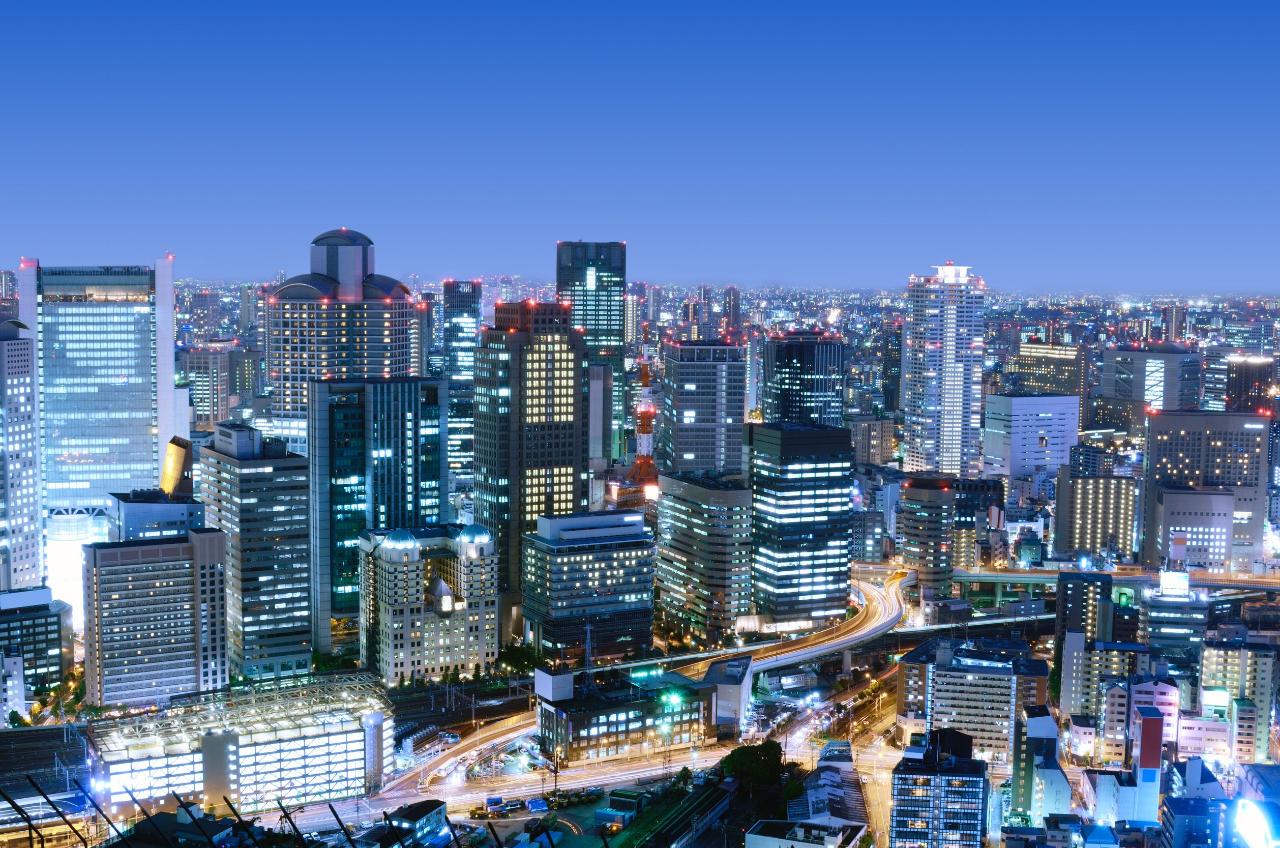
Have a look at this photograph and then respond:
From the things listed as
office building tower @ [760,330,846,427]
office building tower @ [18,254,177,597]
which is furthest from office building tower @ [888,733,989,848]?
office building tower @ [760,330,846,427]

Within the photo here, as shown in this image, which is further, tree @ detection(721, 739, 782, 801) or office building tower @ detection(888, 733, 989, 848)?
tree @ detection(721, 739, 782, 801)

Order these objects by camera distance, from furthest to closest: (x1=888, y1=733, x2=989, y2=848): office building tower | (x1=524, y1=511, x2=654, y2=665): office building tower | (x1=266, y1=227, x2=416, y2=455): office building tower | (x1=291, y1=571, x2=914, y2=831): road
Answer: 1. (x1=266, y1=227, x2=416, y2=455): office building tower
2. (x1=524, y1=511, x2=654, y2=665): office building tower
3. (x1=291, y1=571, x2=914, y2=831): road
4. (x1=888, y1=733, x2=989, y2=848): office building tower

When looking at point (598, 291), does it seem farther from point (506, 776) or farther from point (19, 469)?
point (506, 776)

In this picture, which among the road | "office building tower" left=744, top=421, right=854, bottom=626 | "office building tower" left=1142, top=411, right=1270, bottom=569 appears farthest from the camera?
"office building tower" left=1142, top=411, right=1270, bottom=569

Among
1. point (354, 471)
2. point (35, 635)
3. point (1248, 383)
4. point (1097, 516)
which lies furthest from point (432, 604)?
point (1248, 383)

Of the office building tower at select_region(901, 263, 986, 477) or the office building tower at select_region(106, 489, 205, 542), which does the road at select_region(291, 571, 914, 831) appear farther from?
the office building tower at select_region(901, 263, 986, 477)

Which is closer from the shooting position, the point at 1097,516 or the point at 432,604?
the point at 432,604

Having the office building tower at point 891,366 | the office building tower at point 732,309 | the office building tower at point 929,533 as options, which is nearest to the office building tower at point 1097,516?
the office building tower at point 929,533

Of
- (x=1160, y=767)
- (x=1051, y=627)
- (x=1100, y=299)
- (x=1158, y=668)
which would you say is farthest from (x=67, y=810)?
(x=1100, y=299)
